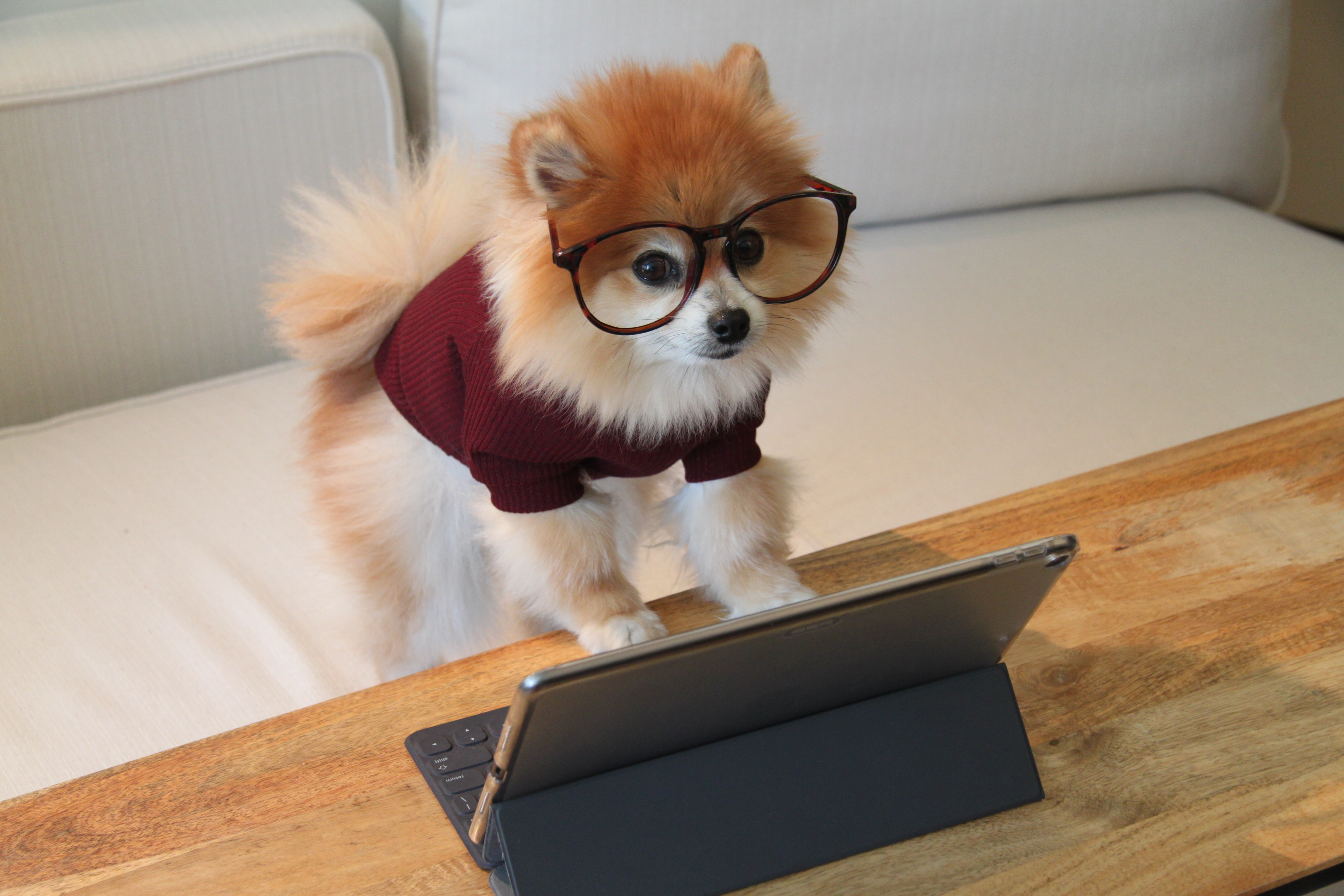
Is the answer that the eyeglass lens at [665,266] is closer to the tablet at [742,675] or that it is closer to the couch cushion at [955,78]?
the tablet at [742,675]

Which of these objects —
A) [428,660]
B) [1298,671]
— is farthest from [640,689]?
[428,660]

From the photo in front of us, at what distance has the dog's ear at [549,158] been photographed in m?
0.85

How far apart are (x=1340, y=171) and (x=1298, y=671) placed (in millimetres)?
2545

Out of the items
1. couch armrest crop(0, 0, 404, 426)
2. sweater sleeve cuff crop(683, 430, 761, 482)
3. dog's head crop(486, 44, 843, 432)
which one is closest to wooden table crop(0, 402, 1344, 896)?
sweater sleeve cuff crop(683, 430, 761, 482)

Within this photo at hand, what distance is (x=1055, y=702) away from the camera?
91 centimetres

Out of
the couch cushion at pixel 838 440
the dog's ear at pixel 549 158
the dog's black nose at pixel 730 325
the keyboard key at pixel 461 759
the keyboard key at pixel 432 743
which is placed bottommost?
the couch cushion at pixel 838 440

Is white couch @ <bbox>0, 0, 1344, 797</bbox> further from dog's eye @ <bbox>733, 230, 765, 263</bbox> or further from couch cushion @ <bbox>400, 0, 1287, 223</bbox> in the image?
dog's eye @ <bbox>733, 230, 765, 263</bbox>

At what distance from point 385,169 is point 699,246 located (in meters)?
1.03

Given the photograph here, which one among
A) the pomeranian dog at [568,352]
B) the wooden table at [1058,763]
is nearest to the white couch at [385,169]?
the pomeranian dog at [568,352]

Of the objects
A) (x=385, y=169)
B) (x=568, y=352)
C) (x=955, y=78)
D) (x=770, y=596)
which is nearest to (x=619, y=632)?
(x=770, y=596)

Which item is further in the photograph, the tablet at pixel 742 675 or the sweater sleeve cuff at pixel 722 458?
the sweater sleeve cuff at pixel 722 458

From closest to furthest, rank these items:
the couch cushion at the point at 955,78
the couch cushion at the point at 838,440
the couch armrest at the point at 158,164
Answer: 1. the couch cushion at the point at 838,440
2. the couch armrest at the point at 158,164
3. the couch cushion at the point at 955,78

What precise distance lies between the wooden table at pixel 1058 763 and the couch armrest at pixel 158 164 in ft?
3.52

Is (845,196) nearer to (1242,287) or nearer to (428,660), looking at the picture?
(428,660)
